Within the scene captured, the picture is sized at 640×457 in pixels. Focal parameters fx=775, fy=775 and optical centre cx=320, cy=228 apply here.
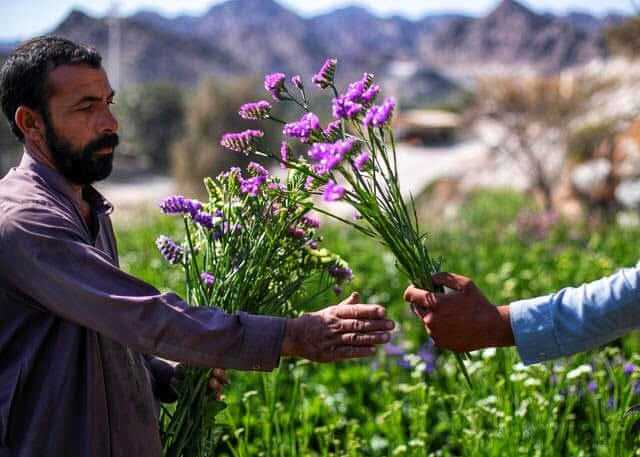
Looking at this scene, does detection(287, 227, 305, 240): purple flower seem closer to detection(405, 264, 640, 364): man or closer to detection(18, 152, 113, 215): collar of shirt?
detection(405, 264, 640, 364): man

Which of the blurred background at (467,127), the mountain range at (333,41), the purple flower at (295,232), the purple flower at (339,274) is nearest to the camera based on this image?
the purple flower at (295,232)

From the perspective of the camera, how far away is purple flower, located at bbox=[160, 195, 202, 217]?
1887 millimetres

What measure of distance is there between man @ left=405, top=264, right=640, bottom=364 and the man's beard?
76cm

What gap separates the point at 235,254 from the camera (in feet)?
6.32

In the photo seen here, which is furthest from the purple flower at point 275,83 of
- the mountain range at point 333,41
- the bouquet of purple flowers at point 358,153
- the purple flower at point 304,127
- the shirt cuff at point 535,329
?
the mountain range at point 333,41

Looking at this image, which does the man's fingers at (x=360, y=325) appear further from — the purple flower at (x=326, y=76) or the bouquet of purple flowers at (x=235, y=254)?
the purple flower at (x=326, y=76)

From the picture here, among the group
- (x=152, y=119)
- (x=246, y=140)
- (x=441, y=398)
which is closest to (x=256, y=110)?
(x=246, y=140)

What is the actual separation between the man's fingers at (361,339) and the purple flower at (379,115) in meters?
0.44

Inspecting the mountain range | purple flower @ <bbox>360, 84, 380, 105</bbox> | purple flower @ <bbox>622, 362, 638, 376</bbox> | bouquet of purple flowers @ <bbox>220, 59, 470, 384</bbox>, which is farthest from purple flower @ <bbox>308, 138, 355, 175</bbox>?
the mountain range

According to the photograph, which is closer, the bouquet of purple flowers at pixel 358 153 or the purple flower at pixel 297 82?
the bouquet of purple flowers at pixel 358 153

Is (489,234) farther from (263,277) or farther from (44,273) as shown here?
(44,273)

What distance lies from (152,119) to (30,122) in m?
25.8

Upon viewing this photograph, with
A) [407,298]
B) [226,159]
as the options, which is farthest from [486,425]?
[226,159]

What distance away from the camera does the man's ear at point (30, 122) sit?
5.53 ft
